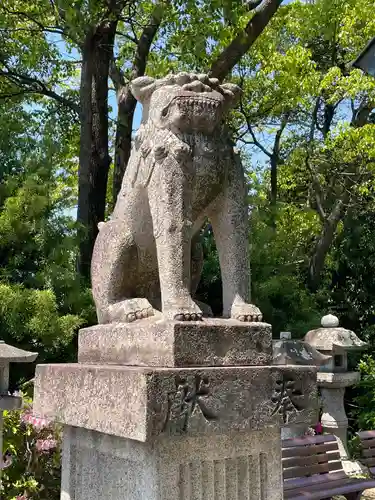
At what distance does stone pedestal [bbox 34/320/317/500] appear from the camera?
232 cm

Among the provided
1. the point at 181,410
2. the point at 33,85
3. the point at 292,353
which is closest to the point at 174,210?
the point at 181,410

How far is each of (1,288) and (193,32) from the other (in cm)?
470

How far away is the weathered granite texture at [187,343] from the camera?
241 cm

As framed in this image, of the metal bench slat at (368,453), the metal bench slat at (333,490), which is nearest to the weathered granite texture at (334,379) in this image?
the metal bench slat at (368,453)

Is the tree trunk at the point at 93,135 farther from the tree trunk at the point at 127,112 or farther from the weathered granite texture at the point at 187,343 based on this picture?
the weathered granite texture at the point at 187,343

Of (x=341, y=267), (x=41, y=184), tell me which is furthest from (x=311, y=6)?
(x=41, y=184)

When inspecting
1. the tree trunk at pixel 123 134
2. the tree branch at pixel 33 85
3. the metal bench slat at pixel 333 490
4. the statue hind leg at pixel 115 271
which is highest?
the tree branch at pixel 33 85

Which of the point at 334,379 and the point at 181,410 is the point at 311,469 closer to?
the point at 334,379

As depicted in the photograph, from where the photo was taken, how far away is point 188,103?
272cm

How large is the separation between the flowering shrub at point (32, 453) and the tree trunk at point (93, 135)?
2.92 metres

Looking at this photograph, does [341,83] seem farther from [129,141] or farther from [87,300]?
[87,300]

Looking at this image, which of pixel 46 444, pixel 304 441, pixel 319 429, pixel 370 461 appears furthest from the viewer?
pixel 319 429

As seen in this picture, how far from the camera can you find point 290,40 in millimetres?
15414

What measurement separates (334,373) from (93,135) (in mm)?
5295
